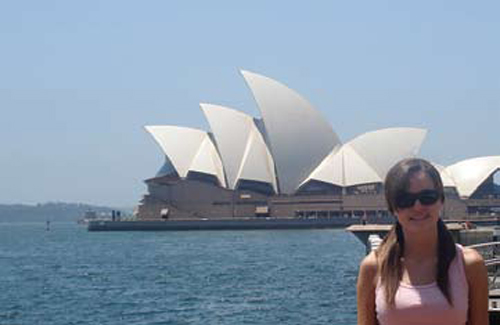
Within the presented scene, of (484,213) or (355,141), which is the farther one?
(484,213)

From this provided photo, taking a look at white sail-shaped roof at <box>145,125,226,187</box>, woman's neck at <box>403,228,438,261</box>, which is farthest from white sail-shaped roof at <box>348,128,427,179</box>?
woman's neck at <box>403,228,438,261</box>

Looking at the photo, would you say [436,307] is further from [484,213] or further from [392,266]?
[484,213]

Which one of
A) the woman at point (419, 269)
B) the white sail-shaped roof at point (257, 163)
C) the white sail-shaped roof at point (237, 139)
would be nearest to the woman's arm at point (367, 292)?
the woman at point (419, 269)

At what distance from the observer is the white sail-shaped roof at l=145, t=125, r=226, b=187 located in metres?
75.9

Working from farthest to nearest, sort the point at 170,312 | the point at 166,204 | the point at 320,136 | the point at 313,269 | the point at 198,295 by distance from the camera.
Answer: the point at 166,204, the point at 320,136, the point at 313,269, the point at 198,295, the point at 170,312

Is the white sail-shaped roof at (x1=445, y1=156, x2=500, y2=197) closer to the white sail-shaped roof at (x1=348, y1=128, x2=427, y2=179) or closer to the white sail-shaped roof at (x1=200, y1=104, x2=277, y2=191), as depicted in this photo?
the white sail-shaped roof at (x1=348, y1=128, x2=427, y2=179)

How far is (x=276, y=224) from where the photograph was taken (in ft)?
276

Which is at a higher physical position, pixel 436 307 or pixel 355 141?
pixel 355 141

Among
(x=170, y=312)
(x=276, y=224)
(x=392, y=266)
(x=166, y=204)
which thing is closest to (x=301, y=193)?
(x=276, y=224)

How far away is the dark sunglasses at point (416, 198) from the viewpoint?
2732mm

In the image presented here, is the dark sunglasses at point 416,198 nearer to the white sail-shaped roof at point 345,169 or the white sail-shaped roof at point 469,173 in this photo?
the white sail-shaped roof at point 345,169

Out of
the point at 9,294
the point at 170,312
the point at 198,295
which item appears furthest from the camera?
the point at 9,294

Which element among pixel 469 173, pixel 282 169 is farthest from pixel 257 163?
pixel 469 173

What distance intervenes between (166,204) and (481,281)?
85.3 metres
